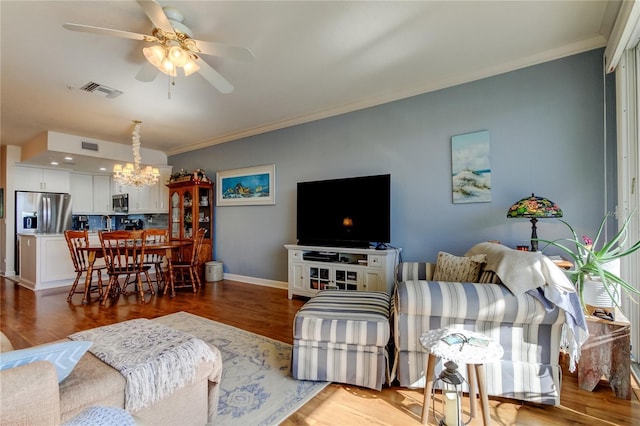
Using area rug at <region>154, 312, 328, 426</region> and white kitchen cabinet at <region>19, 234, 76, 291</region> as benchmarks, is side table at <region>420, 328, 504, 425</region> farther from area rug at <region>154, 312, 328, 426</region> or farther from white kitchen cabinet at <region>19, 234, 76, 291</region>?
white kitchen cabinet at <region>19, 234, 76, 291</region>

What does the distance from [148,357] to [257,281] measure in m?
3.67

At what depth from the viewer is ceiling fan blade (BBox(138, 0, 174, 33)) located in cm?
173

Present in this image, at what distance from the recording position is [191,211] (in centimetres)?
560

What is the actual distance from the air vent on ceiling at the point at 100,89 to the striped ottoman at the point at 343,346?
3320 mm

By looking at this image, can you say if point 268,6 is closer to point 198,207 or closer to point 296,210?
point 296,210

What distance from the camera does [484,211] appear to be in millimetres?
3041

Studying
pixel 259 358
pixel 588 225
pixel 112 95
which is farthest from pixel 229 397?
pixel 112 95

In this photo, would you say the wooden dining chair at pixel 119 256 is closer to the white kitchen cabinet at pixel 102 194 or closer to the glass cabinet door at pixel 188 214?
the glass cabinet door at pixel 188 214

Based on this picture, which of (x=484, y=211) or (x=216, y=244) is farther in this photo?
(x=216, y=244)

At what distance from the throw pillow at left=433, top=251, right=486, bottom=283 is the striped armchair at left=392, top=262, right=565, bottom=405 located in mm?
395

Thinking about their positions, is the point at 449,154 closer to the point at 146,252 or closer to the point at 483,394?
the point at 483,394

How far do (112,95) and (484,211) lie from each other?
4.39 m

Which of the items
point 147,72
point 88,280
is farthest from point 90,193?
point 147,72

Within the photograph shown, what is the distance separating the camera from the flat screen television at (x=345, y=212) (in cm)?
348
